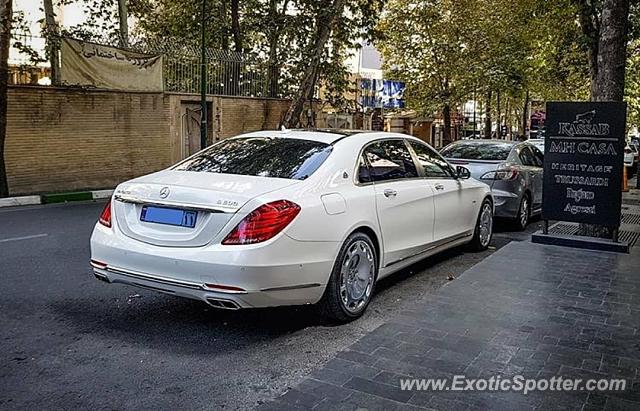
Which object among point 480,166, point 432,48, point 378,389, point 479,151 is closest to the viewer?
point 378,389

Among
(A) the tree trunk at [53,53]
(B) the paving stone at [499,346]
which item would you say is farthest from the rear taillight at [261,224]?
(A) the tree trunk at [53,53]

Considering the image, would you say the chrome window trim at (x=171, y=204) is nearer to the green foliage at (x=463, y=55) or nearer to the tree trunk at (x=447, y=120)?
the green foliage at (x=463, y=55)

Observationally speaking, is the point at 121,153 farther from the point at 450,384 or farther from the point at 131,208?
the point at 450,384

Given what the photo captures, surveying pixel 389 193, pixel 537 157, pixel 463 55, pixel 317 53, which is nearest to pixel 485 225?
pixel 389 193

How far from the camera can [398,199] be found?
18.6ft

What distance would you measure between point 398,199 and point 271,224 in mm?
1715

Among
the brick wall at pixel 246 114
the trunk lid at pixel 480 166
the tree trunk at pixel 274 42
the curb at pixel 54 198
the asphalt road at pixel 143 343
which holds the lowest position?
the asphalt road at pixel 143 343

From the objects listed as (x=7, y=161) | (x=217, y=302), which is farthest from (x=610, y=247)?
(x=7, y=161)

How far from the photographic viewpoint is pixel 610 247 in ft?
23.8

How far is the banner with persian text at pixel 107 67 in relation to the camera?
14711 mm

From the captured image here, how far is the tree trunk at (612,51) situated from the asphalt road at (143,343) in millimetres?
3072

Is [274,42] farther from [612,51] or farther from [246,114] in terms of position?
[612,51]

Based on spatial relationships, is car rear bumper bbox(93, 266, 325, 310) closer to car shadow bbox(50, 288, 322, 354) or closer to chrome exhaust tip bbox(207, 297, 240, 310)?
chrome exhaust tip bbox(207, 297, 240, 310)

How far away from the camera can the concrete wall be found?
45.9 feet
